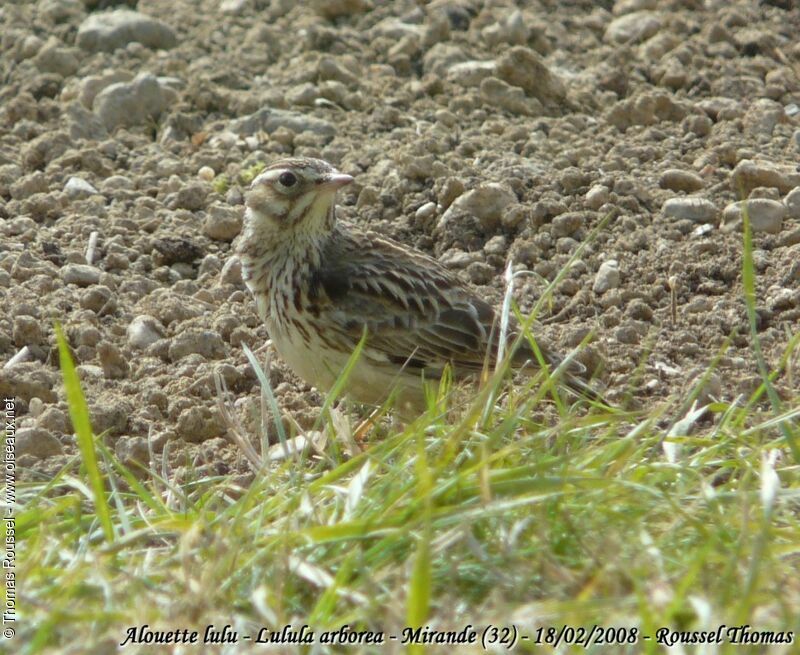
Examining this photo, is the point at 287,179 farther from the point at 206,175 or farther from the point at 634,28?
the point at 634,28

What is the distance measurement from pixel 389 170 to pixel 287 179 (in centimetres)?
159

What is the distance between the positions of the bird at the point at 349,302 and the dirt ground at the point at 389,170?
34 centimetres

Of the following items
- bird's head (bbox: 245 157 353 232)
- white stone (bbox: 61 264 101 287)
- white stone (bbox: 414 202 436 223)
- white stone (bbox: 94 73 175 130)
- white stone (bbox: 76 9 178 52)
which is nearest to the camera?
bird's head (bbox: 245 157 353 232)

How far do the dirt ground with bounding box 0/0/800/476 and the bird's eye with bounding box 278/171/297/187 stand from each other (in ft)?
2.57

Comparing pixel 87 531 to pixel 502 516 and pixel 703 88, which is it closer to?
pixel 502 516

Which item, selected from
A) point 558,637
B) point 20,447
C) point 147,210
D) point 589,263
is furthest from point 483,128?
point 558,637

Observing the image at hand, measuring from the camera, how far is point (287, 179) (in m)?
6.52

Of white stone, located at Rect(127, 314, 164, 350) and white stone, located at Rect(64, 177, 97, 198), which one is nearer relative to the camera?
white stone, located at Rect(127, 314, 164, 350)

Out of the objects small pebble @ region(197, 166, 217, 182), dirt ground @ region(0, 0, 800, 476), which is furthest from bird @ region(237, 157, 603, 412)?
small pebble @ region(197, 166, 217, 182)

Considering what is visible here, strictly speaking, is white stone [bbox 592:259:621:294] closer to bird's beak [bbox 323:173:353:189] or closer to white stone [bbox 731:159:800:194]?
white stone [bbox 731:159:800:194]

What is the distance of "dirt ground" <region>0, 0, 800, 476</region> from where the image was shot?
6.66 m

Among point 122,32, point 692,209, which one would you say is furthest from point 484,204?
point 122,32

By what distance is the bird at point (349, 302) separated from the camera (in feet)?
20.5

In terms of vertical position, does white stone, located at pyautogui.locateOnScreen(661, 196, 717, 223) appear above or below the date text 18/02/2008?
below
